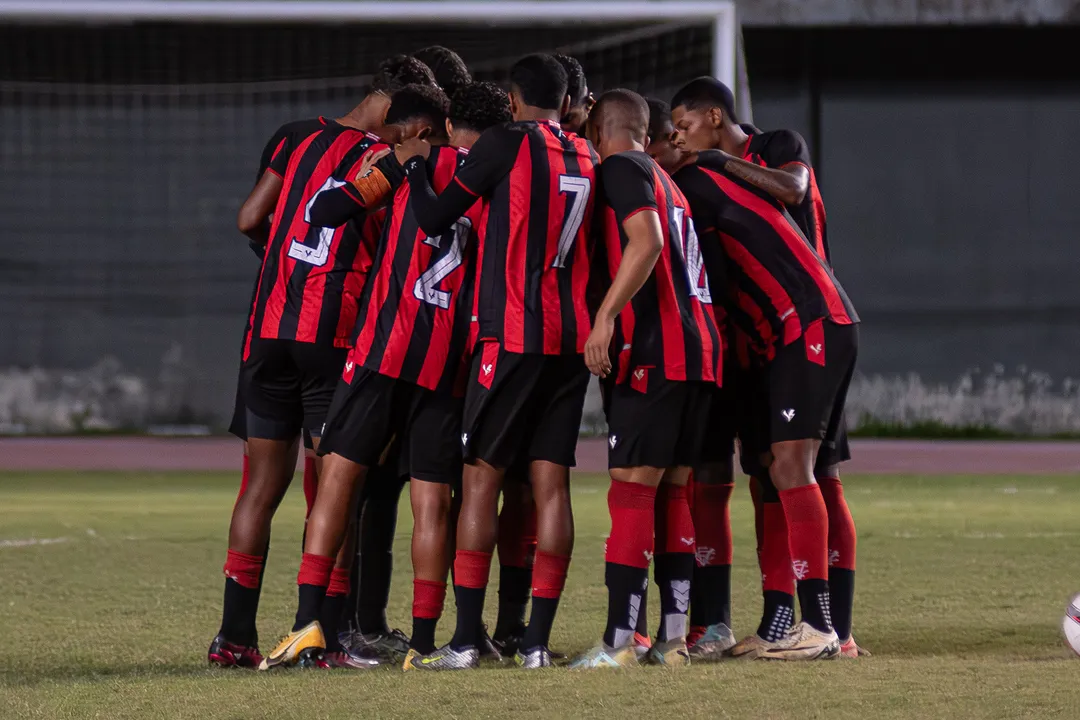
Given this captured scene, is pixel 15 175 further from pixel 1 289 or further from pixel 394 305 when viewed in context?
pixel 394 305

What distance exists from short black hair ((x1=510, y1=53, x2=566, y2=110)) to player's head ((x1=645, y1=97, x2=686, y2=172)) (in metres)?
0.66

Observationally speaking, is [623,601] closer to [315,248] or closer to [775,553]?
[775,553]

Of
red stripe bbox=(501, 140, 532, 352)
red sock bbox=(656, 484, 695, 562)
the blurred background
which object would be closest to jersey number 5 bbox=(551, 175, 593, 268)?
red stripe bbox=(501, 140, 532, 352)

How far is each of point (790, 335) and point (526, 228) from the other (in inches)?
36.5

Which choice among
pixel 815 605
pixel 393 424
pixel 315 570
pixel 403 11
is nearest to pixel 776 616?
pixel 815 605

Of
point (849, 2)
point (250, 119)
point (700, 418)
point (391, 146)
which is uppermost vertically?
point (849, 2)

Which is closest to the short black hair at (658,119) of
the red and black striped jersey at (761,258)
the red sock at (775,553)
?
the red and black striped jersey at (761,258)

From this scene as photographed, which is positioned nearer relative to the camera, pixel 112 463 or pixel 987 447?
pixel 112 463

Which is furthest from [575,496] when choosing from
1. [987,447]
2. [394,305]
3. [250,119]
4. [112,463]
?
[250,119]

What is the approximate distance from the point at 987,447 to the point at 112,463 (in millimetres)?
9000

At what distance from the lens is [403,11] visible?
11781 millimetres

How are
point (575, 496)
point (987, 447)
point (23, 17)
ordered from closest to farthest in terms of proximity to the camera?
point (575, 496)
point (23, 17)
point (987, 447)

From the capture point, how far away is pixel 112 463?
1322cm

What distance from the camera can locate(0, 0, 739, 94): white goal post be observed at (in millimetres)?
11648
